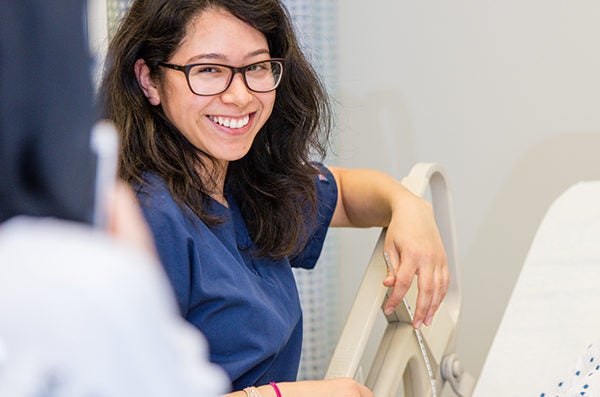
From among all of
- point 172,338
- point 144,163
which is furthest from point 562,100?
point 172,338

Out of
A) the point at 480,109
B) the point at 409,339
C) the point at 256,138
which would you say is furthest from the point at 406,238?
the point at 480,109

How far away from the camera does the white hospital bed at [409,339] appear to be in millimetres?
1184

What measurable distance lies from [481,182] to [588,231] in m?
0.70

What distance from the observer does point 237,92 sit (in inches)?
44.4

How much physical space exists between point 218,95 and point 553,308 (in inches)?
25.4

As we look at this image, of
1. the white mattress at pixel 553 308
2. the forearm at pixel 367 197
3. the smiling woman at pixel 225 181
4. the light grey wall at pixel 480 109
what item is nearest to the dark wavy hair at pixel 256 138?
the smiling woman at pixel 225 181

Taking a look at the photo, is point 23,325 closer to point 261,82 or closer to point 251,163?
point 261,82

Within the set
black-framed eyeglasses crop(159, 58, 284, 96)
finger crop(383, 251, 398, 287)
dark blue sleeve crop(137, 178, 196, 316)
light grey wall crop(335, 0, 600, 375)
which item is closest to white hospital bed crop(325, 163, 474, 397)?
finger crop(383, 251, 398, 287)

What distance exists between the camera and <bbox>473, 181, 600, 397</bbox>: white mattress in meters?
1.33

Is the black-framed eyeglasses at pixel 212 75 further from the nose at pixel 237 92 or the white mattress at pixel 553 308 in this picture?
the white mattress at pixel 553 308

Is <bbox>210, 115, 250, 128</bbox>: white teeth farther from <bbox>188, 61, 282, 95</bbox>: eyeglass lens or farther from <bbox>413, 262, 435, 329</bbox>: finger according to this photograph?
<bbox>413, 262, 435, 329</bbox>: finger

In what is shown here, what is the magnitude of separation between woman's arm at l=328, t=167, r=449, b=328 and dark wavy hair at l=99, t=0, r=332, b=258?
11 cm

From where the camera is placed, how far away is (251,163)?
1365 millimetres

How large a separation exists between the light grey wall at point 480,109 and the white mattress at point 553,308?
535 mm
